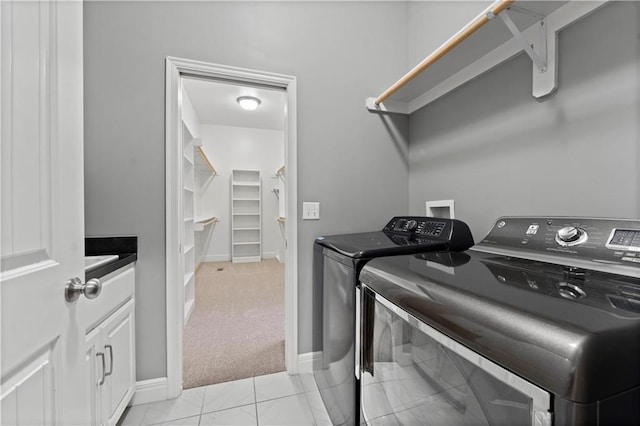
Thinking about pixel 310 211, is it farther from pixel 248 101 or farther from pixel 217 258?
pixel 217 258

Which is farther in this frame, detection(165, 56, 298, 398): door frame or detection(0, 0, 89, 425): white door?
detection(165, 56, 298, 398): door frame

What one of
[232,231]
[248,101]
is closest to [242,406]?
[248,101]

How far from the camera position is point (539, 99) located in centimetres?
117

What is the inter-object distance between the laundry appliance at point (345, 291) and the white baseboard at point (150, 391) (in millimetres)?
883

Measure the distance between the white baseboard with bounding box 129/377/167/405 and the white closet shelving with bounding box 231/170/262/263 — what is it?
4043 millimetres

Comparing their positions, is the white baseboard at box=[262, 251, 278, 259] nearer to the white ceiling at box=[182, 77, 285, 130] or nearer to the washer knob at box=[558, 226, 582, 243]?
the white ceiling at box=[182, 77, 285, 130]

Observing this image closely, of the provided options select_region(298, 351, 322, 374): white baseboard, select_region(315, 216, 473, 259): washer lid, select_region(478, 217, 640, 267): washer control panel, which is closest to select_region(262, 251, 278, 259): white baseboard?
select_region(298, 351, 322, 374): white baseboard

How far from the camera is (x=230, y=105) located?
4.37 metres

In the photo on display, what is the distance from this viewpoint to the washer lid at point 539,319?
1.20ft

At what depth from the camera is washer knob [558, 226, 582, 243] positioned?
0.87 metres

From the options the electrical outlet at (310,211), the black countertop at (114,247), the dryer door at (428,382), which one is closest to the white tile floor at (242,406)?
the dryer door at (428,382)

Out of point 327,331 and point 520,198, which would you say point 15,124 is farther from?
point 520,198

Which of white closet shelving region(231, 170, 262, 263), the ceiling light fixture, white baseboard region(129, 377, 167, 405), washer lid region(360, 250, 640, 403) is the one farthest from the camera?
white closet shelving region(231, 170, 262, 263)

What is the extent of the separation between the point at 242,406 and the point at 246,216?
15.1 ft
